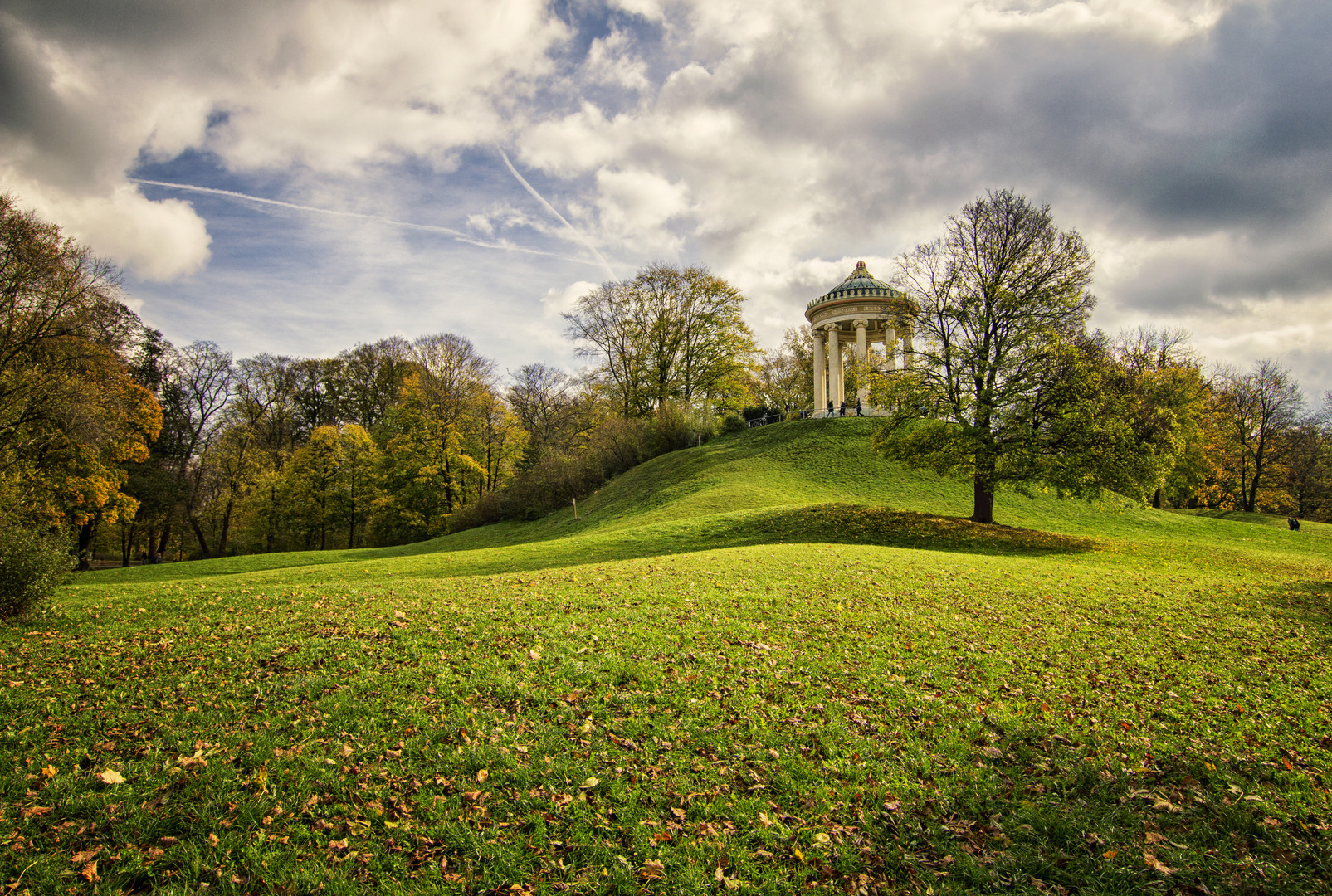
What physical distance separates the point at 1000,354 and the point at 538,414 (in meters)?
38.8

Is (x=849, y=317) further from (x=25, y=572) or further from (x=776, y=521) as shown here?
(x=25, y=572)

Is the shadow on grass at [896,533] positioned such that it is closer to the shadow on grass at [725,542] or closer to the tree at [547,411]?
the shadow on grass at [725,542]

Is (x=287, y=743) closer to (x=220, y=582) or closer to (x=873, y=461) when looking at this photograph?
(x=220, y=582)

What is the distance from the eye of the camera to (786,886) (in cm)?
396

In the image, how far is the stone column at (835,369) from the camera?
40750 millimetres

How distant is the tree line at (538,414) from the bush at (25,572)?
0.89 m

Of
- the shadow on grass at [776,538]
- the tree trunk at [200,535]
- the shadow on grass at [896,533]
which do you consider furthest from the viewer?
the tree trunk at [200,535]

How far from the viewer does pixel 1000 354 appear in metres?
20.7

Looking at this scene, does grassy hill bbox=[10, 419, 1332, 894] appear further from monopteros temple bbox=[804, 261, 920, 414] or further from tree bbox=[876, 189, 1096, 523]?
monopteros temple bbox=[804, 261, 920, 414]

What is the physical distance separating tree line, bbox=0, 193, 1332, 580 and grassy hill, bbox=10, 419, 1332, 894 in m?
6.19

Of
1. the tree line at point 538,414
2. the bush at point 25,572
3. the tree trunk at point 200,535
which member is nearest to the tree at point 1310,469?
the tree line at point 538,414

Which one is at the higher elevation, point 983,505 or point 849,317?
point 849,317

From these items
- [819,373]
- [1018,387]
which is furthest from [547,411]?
[1018,387]

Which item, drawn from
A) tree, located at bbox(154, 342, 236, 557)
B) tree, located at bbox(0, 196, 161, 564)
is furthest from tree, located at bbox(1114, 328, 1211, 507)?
tree, located at bbox(154, 342, 236, 557)
